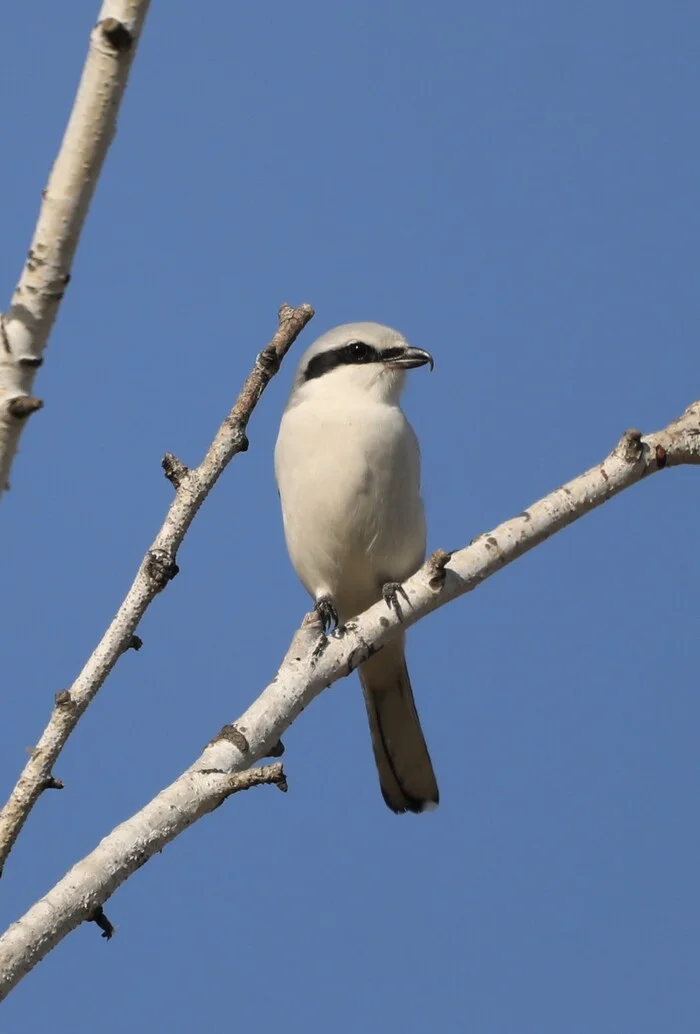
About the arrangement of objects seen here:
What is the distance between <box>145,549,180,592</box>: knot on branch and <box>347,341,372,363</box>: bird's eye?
2957mm

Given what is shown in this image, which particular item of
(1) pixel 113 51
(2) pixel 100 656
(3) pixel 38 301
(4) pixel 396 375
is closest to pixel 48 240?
(3) pixel 38 301

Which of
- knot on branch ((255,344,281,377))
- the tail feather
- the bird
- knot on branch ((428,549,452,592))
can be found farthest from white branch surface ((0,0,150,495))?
the tail feather

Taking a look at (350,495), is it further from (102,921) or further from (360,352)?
(102,921)

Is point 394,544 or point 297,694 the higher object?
point 394,544

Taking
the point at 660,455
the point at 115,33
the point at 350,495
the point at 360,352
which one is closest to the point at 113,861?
the point at 115,33

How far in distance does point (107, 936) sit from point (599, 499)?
6.62 feet

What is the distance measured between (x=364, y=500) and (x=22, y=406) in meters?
3.35

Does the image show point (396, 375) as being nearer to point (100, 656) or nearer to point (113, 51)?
point (100, 656)

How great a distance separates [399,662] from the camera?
5875 mm

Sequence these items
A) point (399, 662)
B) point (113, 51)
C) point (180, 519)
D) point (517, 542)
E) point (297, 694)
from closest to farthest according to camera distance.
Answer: point (113, 51) < point (180, 519) < point (297, 694) < point (517, 542) < point (399, 662)

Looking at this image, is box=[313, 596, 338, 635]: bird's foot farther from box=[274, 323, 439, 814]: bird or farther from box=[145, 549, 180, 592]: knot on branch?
box=[145, 549, 180, 592]: knot on branch

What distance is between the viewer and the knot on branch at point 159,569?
10.0 ft

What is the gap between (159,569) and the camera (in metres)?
3.07

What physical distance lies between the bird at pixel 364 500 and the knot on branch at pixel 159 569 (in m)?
2.20
